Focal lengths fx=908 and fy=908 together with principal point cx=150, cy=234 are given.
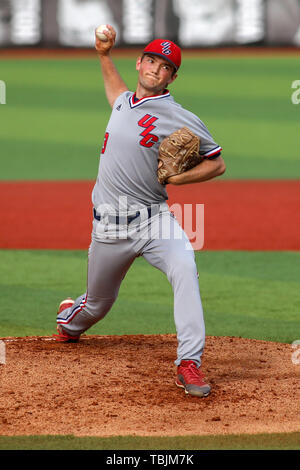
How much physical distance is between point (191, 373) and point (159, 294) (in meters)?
→ 2.74

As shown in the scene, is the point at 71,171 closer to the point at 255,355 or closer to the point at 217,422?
the point at 255,355

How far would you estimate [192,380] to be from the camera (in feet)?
16.5

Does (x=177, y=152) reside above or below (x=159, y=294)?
above

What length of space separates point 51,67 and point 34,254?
1545 centimetres

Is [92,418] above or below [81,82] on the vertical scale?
below

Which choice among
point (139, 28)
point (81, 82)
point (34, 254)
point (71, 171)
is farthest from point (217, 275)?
point (139, 28)

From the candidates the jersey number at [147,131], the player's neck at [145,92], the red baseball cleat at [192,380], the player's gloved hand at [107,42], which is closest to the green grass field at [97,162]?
the red baseball cleat at [192,380]

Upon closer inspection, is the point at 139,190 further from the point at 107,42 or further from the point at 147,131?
the point at 107,42

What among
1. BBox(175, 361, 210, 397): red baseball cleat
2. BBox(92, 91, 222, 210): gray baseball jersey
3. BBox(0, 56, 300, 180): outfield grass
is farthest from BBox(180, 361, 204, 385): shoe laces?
BBox(0, 56, 300, 180): outfield grass

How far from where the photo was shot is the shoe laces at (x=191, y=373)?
16.5ft

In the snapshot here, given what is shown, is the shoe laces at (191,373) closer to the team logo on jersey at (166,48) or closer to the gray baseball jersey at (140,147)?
the gray baseball jersey at (140,147)

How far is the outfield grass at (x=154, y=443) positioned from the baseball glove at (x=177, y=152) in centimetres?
155

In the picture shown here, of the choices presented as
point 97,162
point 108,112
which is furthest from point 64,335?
point 108,112

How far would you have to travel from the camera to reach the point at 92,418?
470 cm
